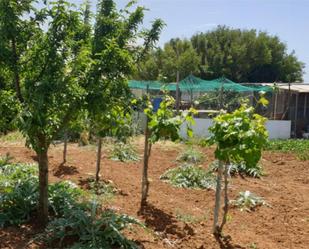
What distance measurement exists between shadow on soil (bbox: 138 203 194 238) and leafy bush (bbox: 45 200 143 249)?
57 centimetres

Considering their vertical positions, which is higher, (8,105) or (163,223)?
(8,105)

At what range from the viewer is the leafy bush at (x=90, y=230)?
461cm

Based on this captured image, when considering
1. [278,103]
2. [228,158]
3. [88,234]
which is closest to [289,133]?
[278,103]

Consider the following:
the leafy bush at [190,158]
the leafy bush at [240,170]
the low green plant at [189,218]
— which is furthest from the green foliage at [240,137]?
the leafy bush at [190,158]

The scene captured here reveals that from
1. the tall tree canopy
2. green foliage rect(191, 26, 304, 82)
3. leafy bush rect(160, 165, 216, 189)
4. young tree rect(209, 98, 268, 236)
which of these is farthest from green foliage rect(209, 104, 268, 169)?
green foliage rect(191, 26, 304, 82)

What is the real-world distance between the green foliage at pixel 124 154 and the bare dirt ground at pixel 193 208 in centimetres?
25

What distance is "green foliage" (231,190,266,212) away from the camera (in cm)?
687

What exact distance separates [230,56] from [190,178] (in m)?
26.0

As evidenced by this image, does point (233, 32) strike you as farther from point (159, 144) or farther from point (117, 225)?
point (117, 225)

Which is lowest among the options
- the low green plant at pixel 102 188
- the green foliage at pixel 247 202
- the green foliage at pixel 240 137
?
the green foliage at pixel 247 202

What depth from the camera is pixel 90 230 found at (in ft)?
15.4

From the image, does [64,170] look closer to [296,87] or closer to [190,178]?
[190,178]

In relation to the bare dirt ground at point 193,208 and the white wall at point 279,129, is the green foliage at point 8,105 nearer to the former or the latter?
the bare dirt ground at point 193,208

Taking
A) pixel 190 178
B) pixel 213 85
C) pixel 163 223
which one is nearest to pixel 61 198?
pixel 163 223
